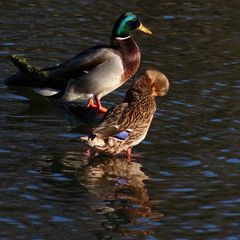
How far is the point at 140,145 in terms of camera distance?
11.4 metres

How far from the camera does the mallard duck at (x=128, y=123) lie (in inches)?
414

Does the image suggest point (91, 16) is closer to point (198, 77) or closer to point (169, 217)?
point (198, 77)

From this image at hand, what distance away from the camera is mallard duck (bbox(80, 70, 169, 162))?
1052cm

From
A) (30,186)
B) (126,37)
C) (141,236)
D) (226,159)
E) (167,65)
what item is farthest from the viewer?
(167,65)

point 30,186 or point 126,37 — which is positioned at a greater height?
point 126,37

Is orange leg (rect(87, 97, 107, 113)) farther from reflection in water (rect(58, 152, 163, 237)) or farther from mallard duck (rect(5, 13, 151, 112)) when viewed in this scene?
reflection in water (rect(58, 152, 163, 237))

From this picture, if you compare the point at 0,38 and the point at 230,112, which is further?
the point at 0,38

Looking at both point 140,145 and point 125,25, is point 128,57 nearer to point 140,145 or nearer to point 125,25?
point 125,25

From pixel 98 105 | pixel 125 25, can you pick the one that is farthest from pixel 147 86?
pixel 125 25

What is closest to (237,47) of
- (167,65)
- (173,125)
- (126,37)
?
(167,65)

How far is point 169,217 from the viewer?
9211mm

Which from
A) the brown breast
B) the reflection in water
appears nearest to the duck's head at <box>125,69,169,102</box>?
the reflection in water

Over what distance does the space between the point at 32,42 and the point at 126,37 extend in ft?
7.42

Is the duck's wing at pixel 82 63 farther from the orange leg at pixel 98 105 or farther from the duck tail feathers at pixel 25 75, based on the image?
the orange leg at pixel 98 105
